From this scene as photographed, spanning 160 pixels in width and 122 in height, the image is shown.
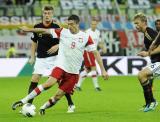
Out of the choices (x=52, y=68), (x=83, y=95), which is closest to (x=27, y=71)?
(x=83, y=95)

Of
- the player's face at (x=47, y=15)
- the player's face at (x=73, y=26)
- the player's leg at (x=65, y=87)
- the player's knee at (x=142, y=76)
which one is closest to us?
the player's face at (x=73, y=26)

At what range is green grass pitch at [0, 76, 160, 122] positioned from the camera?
1220 centimetres

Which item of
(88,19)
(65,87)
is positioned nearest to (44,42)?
(65,87)

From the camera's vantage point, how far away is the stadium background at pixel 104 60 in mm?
13117

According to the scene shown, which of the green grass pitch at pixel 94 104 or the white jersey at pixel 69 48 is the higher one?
the white jersey at pixel 69 48

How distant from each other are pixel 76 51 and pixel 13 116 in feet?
6.03

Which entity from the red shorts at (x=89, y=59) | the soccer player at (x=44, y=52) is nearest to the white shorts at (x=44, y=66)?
the soccer player at (x=44, y=52)

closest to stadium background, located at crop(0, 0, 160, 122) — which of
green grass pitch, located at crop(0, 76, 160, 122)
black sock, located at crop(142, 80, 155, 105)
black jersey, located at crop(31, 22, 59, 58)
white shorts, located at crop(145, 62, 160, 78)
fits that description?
green grass pitch, located at crop(0, 76, 160, 122)

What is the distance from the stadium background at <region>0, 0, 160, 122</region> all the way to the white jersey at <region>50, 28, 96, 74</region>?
1.00m

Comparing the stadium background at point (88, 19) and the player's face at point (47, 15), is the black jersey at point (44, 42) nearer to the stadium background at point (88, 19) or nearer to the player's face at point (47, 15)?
the player's face at point (47, 15)

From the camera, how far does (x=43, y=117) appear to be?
12.4 meters

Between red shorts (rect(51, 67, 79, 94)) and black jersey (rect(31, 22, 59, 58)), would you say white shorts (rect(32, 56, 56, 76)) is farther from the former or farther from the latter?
red shorts (rect(51, 67, 79, 94))

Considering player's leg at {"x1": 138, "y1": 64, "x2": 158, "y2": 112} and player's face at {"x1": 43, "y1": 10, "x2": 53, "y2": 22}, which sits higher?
player's face at {"x1": 43, "y1": 10, "x2": 53, "y2": 22}

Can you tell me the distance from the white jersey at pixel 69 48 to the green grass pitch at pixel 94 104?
998 mm
